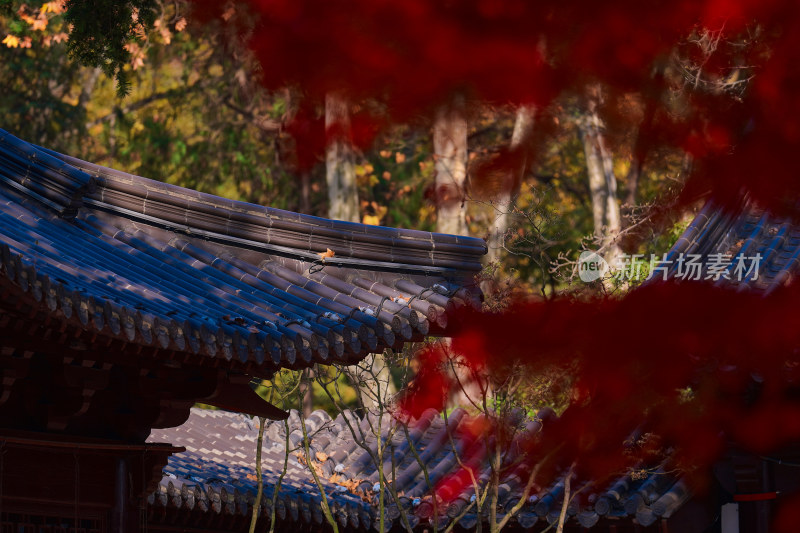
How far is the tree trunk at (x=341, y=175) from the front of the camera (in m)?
20.7

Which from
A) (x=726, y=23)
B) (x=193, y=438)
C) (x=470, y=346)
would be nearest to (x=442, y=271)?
(x=470, y=346)

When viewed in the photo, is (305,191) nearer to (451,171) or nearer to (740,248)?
(451,171)

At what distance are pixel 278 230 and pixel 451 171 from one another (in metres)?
10.4

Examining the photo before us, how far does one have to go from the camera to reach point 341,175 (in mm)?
20984

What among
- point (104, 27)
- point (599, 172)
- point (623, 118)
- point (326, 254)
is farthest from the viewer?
point (599, 172)

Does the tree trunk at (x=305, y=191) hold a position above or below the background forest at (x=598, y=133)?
above

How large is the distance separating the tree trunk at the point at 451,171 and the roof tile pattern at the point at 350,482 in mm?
6127

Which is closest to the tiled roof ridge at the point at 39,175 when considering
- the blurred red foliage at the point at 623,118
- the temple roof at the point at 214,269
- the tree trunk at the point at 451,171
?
the temple roof at the point at 214,269

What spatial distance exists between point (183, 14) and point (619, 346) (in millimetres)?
10607

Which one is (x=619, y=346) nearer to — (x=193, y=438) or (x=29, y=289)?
(x=193, y=438)

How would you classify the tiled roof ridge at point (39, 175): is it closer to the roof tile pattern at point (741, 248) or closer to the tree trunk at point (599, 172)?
the roof tile pattern at point (741, 248)

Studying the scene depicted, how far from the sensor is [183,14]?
18406mm

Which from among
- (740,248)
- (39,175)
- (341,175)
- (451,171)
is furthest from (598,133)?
(39,175)

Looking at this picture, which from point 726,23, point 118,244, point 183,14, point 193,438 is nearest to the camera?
point 118,244
